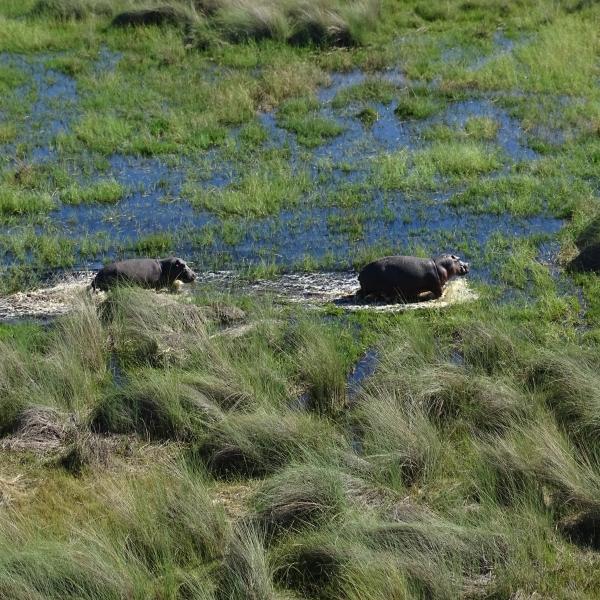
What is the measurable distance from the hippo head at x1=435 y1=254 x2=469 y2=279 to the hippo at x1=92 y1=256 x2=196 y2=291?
3.11 m

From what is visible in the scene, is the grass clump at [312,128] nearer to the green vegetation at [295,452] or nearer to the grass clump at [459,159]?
the grass clump at [459,159]

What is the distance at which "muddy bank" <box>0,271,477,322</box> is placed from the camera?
488 inches

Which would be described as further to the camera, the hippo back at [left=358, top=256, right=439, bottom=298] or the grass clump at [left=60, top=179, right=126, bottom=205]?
the grass clump at [left=60, top=179, right=126, bottom=205]

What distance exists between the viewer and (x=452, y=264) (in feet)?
41.3

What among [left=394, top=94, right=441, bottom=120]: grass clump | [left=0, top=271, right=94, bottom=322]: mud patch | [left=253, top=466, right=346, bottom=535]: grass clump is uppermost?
[left=394, top=94, right=441, bottom=120]: grass clump

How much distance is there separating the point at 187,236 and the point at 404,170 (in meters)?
3.78

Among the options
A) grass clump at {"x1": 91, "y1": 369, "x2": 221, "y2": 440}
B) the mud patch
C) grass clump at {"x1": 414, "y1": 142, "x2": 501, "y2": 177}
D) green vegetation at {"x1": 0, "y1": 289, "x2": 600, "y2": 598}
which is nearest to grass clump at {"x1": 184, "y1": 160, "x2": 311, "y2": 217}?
grass clump at {"x1": 414, "y1": 142, "x2": 501, "y2": 177}

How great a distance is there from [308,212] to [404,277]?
311cm

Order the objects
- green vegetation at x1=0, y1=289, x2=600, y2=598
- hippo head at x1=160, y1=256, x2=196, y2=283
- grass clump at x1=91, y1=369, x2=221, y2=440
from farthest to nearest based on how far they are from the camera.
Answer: hippo head at x1=160, y1=256, x2=196, y2=283, grass clump at x1=91, y1=369, x2=221, y2=440, green vegetation at x1=0, y1=289, x2=600, y2=598

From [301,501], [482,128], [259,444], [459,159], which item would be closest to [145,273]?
[259,444]

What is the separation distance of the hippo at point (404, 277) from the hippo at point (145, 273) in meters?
2.30

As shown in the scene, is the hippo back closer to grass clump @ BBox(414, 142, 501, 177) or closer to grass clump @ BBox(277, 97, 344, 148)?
grass clump @ BBox(414, 142, 501, 177)

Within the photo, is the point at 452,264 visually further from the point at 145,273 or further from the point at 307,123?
the point at 307,123

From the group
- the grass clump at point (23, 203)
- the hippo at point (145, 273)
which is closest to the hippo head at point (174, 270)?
the hippo at point (145, 273)
